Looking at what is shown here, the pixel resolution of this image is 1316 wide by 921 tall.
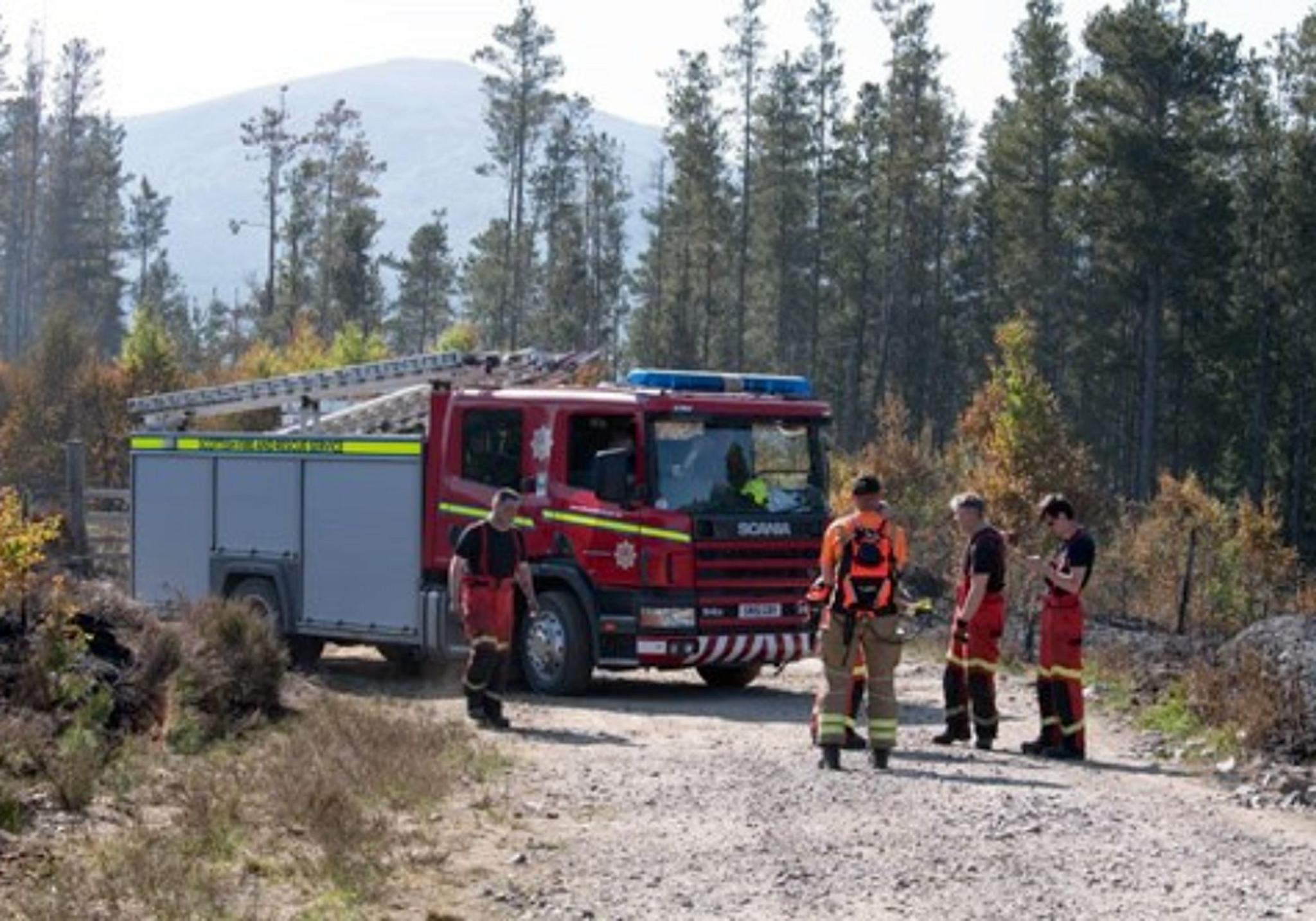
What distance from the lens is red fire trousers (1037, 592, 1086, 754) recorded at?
13.8 metres

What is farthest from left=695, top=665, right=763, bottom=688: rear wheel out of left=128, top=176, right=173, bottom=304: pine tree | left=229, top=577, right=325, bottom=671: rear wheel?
left=128, top=176, right=173, bottom=304: pine tree

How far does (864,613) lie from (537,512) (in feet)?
17.0

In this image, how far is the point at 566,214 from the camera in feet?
289

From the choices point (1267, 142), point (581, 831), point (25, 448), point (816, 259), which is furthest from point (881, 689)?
point (816, 259)

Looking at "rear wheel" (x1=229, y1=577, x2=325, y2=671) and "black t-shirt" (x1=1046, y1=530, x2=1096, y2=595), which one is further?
"rear wheel" (x1=229, y1=577, x2=325, y2=671)

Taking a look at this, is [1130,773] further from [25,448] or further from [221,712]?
[25,448]

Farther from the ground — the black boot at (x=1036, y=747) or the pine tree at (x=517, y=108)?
the pine tree at (x=517, y=108)

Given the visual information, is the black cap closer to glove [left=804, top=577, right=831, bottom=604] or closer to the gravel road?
glove [left=804, top=577, right=831, bottom=604]

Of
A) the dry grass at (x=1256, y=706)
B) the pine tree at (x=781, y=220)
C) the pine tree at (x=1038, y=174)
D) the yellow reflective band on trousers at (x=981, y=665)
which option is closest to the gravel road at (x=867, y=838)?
the yellow reflective band on trousers at (x=981, y=665)

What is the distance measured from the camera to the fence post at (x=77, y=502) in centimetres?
2600

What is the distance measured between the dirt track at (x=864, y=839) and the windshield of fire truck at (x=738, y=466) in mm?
2750

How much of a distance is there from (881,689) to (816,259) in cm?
6534

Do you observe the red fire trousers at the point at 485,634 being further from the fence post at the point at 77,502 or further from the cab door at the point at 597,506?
the fence post at the point at 77,502

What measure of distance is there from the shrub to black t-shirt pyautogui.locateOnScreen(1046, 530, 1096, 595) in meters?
5.73
